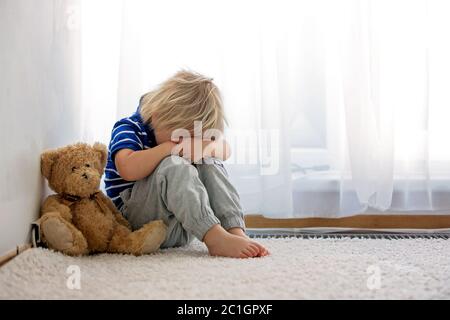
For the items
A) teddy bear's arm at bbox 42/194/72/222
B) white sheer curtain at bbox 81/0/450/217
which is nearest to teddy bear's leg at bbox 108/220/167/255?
teddy bear's arm at bbox 42/194/72/222

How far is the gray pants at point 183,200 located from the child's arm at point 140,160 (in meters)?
0.02

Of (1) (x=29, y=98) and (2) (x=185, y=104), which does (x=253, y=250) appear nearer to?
(2) (x=185, y=104)

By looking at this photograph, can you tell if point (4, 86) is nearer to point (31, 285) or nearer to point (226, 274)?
point (31, 285)

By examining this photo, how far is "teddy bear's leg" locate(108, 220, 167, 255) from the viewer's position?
1.14 metres

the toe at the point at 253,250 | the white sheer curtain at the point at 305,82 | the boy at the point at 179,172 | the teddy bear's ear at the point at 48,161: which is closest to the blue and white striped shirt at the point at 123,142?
the boy at the point at 179,172

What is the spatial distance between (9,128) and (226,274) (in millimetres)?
483

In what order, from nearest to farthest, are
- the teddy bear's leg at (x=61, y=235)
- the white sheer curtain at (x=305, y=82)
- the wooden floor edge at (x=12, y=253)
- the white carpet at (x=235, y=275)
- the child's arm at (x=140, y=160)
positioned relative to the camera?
1. the white carpet at (x=235, y=275)
2. the wooden floor edge at (x=12, y=253)
3. the teddy bear's leg at (x=61, y=235)
4. the child's arm at (x=140, y=160)
5. the white sheer curtain at (x=305, y=82)

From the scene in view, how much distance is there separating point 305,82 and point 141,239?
0.71 m

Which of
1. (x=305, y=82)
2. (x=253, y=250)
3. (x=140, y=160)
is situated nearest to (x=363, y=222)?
(x=305, y=82)

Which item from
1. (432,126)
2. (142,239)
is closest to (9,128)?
(142,239)

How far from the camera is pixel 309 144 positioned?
159cm

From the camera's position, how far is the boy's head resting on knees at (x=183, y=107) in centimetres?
127

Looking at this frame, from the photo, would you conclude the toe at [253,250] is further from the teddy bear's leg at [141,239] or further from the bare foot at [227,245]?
the teddy bear's leg at [141,239]

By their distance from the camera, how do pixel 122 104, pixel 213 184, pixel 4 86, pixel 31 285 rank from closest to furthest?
1. pixel 31 285
2. pixel 4 86
3. pixel 213 184
4. pixel 122 104
